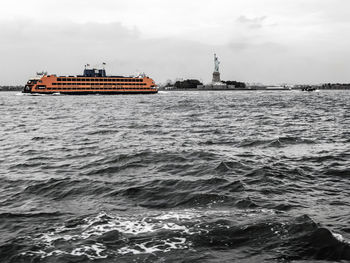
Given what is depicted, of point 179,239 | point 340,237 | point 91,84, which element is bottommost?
point 179,239

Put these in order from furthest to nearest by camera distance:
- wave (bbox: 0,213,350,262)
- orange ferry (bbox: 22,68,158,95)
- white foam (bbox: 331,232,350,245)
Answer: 1. orange ferry (bbox: 22,68,158,95)
2. white foam (bbox: 331,232,350,245)
3. wave (bbox: 0,213,350,262)

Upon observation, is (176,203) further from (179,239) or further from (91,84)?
(91,84)

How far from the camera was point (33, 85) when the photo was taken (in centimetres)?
11275

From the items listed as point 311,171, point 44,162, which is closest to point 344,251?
point 311,171

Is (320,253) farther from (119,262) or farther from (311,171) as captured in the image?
(311,171)

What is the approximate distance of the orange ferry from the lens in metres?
113

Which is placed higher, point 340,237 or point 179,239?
point 340,237

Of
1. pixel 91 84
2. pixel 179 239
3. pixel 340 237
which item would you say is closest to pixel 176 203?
pixel 179 239

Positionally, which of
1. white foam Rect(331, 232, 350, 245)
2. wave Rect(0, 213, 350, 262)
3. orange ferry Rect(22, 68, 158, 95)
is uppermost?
orange ferry Rect(22, 68, 158, 95)

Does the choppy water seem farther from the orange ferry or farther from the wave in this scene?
the orange ferry

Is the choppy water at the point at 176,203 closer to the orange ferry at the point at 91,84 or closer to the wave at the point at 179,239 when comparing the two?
the wave at the point at 179,239

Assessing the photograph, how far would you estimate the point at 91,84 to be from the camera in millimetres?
120438

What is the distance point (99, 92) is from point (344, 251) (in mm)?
121674

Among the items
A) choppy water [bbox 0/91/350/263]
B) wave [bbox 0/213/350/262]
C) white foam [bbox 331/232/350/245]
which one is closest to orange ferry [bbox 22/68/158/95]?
choppy water [bbox 0/91/350/263]
